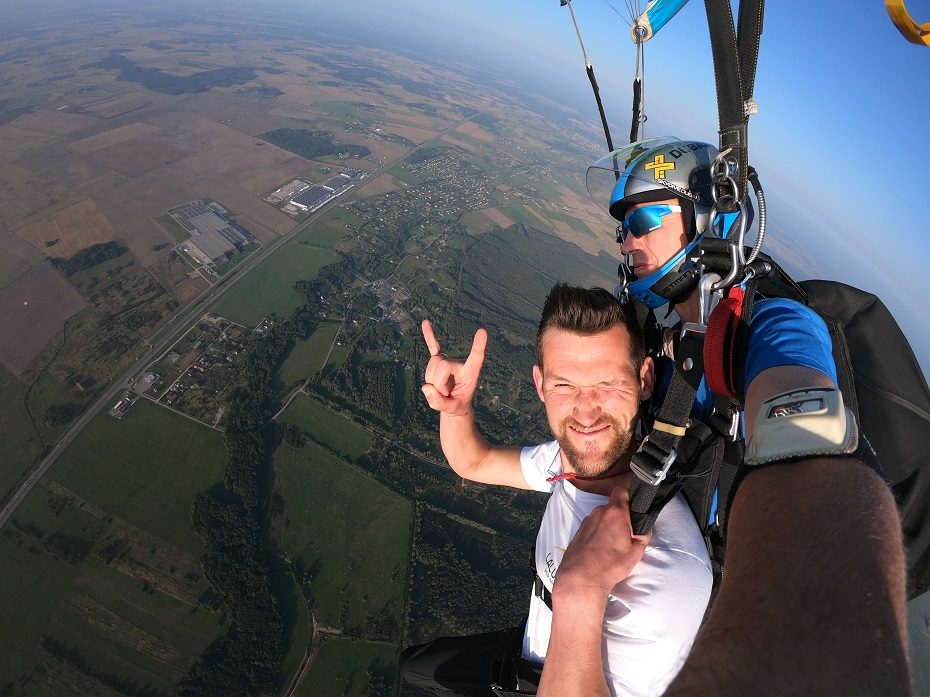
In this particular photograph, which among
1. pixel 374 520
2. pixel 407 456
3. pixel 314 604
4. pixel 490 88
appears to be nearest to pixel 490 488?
pixel 407 456

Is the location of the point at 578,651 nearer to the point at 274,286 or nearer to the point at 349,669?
the point at 349,669

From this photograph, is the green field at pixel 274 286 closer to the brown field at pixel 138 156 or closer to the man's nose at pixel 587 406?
the brown field at pixel 138 156

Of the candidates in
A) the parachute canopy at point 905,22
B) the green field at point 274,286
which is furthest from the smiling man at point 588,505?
the green field at point 274,286

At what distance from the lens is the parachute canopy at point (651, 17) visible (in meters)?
2.65

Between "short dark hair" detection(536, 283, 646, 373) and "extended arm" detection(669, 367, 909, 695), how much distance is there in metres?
1.05

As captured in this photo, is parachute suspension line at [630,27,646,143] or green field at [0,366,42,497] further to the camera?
green field at [0,366,42,497]

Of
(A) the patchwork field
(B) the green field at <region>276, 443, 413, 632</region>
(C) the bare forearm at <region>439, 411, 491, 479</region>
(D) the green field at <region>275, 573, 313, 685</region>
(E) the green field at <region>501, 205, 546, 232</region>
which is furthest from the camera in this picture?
(E) the green field at <region>501, 205, 546, 232</region>

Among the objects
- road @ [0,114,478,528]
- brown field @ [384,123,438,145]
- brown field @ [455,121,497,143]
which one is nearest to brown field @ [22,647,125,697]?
road @ [0,114,478,528]

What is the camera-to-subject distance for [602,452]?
6.19 feet

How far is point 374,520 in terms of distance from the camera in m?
16.5

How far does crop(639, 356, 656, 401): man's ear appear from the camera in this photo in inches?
76.9

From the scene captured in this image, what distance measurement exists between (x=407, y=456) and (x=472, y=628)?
765cm

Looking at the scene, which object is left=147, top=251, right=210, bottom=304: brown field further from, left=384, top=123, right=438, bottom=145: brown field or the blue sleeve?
left=384, top=123, right=438, bottom=145: brown field

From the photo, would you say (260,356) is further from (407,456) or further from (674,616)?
(674,616)
